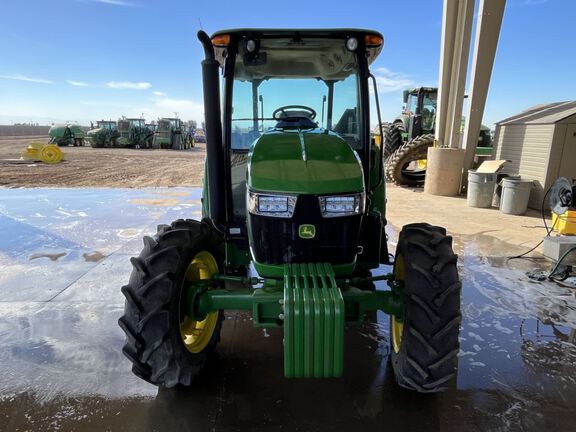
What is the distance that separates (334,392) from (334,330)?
78cm

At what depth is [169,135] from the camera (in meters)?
28.7

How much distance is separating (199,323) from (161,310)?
2.34 ft

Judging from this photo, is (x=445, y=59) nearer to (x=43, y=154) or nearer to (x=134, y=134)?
(x=43, y=154)

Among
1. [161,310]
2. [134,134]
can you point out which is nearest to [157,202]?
[161,310]

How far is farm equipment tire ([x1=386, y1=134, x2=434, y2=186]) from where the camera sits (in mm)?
10930

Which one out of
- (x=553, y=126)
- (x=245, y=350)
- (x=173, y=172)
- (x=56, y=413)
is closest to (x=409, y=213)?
(x=553, y=126)

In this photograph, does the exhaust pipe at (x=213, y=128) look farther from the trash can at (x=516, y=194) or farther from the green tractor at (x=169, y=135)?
the green tractor at (x=169, y=135)

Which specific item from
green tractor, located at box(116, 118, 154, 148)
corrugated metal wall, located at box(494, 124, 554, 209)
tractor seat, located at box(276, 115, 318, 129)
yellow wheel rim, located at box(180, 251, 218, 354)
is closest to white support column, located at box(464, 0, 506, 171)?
corrugated metal wall, located at box(494, 124, 554, 209)

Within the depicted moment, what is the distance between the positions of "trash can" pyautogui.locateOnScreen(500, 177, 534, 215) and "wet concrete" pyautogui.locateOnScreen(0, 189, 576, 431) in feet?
12.1

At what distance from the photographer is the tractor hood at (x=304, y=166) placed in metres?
2.29

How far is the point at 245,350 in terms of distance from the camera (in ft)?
9.91

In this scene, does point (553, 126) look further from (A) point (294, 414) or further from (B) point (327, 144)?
(A) point (294, 414)

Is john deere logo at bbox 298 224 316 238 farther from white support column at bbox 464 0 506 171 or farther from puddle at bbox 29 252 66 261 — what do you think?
white support column at bbox 464 0 506 171

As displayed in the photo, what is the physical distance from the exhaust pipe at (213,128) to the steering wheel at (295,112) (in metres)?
1.00
